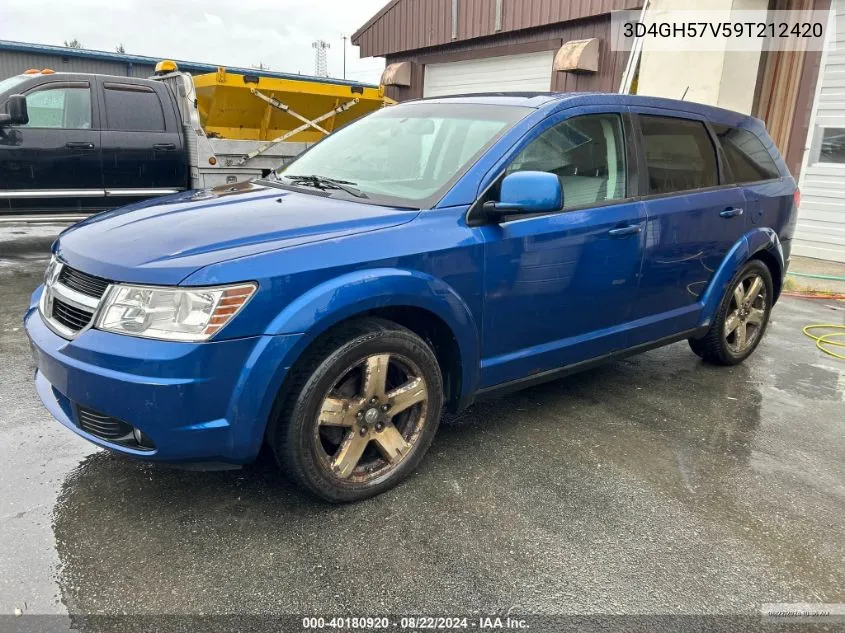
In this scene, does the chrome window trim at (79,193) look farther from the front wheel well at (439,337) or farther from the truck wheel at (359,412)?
the truck wheel at (359,412)

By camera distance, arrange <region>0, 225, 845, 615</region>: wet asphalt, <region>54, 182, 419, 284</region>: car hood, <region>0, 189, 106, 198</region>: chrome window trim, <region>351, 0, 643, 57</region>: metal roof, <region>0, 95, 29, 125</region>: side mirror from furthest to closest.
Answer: <region>351, 0, 643, 57</region>: metal roof, <region>0, 189, 106, 198</region>: chrome window trim, <region>0, 95, 29, 125</region>: side mirror, <region>54, 182, 419, 284</region>: car hood, <region>0, 225, 845, 615</region>: wet asphalt

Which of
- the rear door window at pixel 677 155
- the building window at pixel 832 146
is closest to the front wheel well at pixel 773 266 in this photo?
the rear door window at pixel 677 155

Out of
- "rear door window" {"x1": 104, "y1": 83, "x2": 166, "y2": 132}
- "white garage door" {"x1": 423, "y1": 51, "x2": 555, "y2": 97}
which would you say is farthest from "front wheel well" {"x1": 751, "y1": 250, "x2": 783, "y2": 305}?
"white garage door" {"x1": 423, "y1": 51, "x2": 555, "y2": 97}

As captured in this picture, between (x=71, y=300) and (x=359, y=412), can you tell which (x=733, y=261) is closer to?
(x=359, y=412)

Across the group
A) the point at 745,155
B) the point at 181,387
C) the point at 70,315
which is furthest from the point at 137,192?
the point at 745,155

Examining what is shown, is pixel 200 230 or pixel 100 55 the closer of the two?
pixel 200 230

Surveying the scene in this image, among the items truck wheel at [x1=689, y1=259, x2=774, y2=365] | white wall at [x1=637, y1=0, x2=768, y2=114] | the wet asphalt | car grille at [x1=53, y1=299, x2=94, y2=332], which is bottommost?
the wet asphalt

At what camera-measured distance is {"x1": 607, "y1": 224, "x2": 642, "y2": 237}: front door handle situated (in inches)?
135

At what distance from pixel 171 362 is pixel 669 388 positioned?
3.20 metres


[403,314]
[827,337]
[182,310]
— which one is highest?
[182,310]

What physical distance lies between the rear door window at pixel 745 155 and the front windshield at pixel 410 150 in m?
1.81

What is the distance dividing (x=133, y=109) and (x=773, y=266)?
690 centimetres

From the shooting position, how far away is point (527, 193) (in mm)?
2838

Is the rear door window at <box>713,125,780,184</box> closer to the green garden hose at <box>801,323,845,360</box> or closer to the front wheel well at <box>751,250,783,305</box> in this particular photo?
the front wheel well at <box>751,250,783,305</box>
